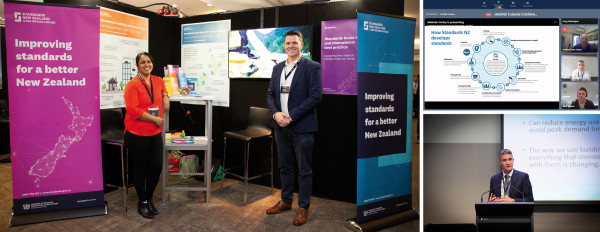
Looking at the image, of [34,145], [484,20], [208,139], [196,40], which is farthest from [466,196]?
[196,40]

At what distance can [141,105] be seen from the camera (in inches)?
131

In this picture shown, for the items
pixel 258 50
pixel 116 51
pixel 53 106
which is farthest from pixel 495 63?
pixel 116 51

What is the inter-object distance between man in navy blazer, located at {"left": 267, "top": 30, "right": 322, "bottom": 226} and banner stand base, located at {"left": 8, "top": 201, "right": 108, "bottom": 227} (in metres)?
1.74

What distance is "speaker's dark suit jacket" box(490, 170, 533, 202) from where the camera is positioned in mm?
1833

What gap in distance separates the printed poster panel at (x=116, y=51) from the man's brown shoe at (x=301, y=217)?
2.43 metres

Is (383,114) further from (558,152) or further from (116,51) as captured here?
(116,51)

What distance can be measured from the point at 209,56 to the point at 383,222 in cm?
290

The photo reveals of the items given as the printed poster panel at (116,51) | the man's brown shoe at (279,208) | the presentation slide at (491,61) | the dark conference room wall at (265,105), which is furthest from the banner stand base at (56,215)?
the presentation slide at (491,61)

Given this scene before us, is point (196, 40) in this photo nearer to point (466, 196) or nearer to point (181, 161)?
point (181, 161)

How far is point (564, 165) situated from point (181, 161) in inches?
154

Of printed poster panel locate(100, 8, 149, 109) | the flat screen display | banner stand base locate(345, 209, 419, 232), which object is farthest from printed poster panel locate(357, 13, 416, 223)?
printed poster panel locate(100, 8, 149, 109)

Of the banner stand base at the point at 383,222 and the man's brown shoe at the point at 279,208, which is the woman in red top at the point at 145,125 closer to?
the man's brown shoe at the point at 279,208

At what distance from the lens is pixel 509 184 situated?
→ 6.11 ft

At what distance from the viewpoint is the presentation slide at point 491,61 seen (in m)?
1.74
